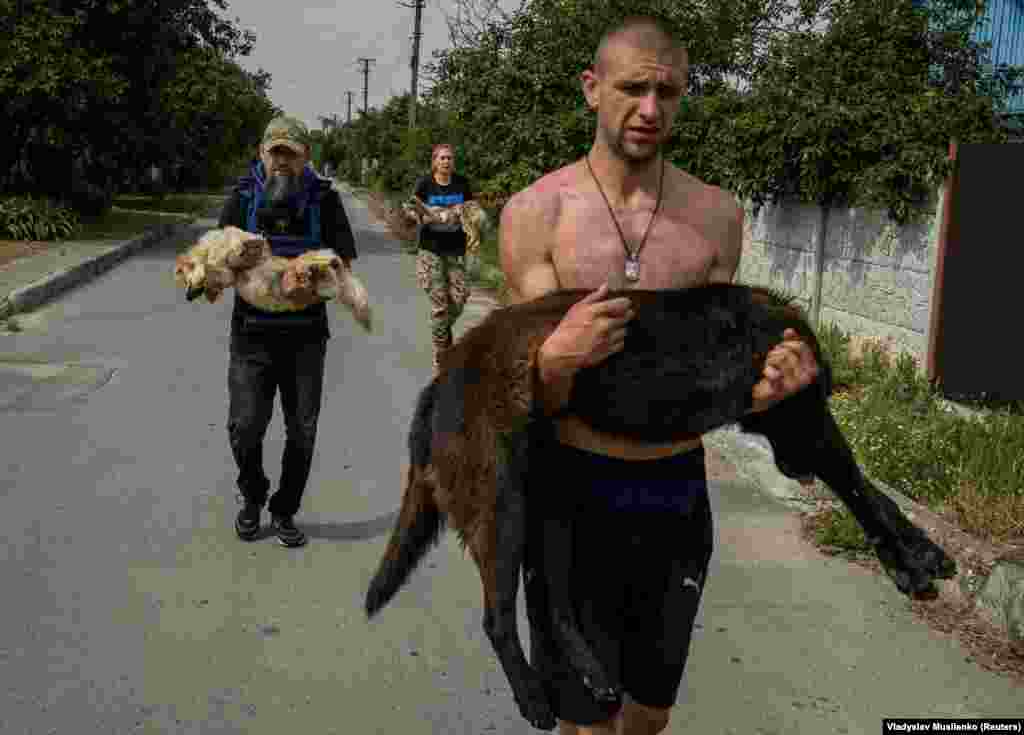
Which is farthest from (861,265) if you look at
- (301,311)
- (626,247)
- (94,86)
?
(94,86)

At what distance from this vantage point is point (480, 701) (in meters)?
3.78

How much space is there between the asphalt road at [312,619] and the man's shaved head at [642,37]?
2225 millimetres

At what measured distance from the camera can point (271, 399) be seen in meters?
5.23

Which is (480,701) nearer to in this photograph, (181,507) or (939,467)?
(181,507)

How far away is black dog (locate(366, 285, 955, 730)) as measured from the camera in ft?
7.03

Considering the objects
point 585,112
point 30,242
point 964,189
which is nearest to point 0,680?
point 964,189

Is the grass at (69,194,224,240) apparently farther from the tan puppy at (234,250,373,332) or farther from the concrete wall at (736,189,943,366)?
the tan puppy at (234,250,373,332)

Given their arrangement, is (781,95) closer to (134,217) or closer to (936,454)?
(936,454)

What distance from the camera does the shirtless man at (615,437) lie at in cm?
234

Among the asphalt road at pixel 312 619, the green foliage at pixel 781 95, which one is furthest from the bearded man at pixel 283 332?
the green foliage at pixel 781 95

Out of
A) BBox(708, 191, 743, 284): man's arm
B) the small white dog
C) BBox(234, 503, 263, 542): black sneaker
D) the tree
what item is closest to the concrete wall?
the tree

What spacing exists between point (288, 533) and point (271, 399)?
25.5 inches

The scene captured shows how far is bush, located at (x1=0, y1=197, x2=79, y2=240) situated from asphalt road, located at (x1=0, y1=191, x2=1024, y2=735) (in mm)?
15214

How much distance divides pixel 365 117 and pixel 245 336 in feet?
199
